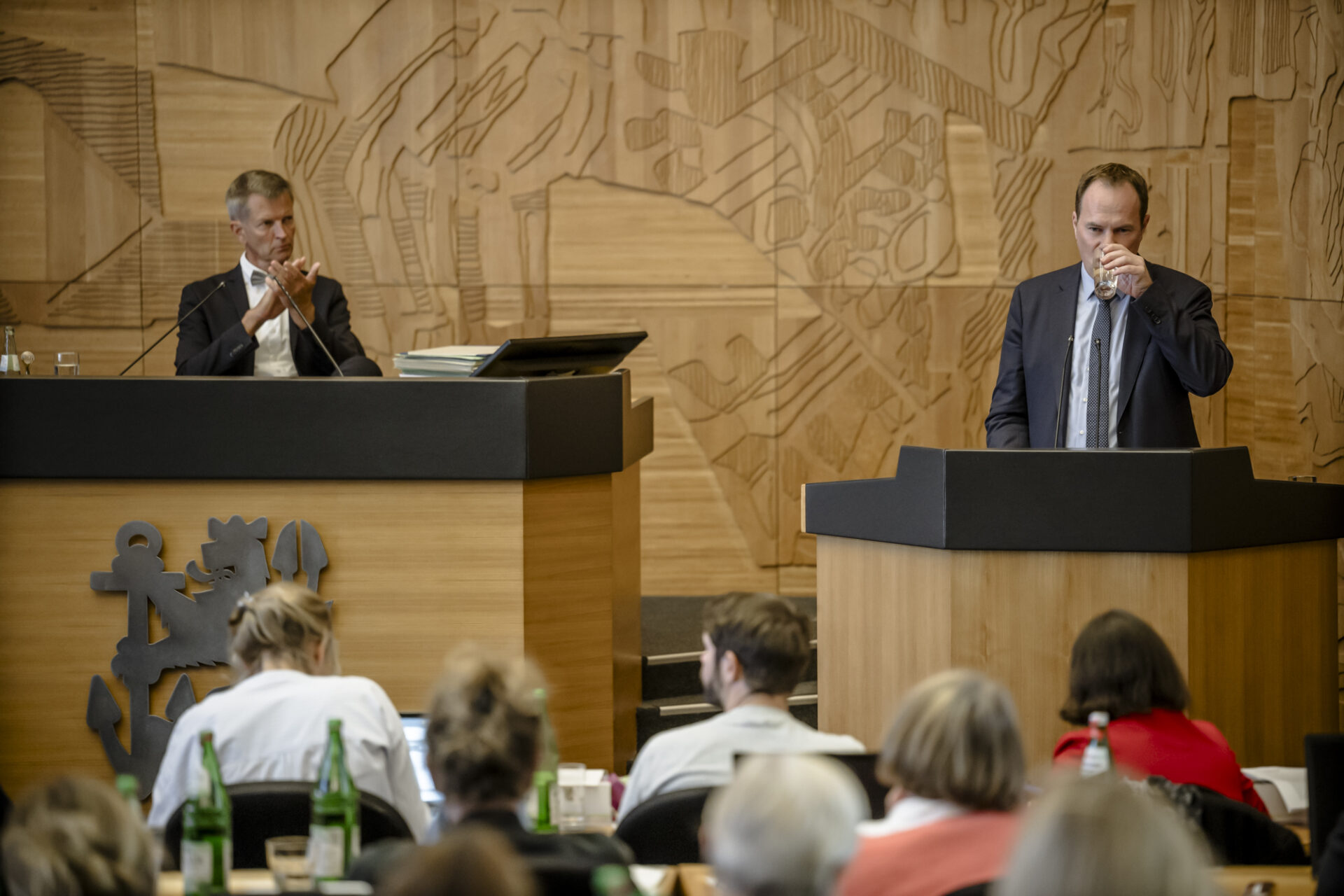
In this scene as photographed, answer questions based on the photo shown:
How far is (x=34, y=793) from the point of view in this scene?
157 centimetres

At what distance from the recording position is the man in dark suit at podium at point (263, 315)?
3.97 metres

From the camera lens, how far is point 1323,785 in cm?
213

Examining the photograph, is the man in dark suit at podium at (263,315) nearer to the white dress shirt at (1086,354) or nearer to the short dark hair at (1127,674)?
the white dress shirt at (1086,354)

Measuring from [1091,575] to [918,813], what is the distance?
5.04 feet

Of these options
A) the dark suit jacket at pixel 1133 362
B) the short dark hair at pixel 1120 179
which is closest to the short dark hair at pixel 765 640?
the dark suit jacket at pixel 1133 362

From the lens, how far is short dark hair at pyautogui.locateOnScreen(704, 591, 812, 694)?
8.35ft

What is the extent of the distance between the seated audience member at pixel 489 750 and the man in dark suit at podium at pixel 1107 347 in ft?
6.68

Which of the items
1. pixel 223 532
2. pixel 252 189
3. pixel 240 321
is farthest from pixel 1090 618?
pixel 252 189

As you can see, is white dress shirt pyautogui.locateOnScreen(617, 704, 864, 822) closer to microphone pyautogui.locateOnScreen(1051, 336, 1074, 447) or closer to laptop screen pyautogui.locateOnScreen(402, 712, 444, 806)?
laptop screen pyautogui.locateOnScreen(402, 712, 444, 806)

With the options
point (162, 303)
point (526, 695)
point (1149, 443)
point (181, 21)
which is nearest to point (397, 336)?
point (162, 303)

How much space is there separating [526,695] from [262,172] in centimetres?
274

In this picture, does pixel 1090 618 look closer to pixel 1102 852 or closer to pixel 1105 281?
pixel 1105 281

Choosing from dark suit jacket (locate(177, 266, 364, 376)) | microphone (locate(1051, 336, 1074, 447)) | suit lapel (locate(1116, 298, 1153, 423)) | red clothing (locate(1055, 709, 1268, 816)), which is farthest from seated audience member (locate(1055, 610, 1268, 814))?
dark suit jacket (locate(177, 266, 364, 376))

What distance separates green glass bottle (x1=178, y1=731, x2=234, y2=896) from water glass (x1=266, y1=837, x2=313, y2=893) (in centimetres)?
7
